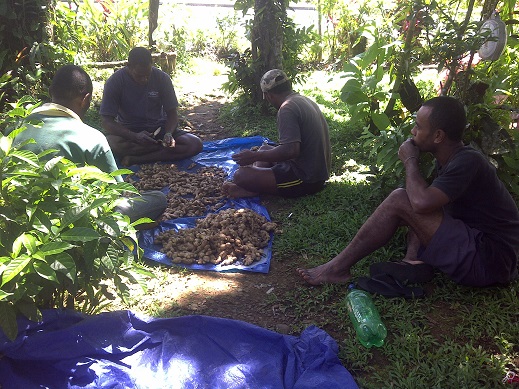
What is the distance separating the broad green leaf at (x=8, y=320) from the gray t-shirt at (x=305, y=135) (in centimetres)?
281

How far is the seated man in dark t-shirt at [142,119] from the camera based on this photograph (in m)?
5.37

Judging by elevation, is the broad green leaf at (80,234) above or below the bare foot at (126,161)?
above

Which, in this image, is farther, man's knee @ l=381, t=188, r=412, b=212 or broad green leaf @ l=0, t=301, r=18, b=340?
man's knee @ l=381, t=188, r=412, b=212

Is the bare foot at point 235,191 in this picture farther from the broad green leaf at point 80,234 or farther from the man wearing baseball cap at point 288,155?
the broad green leaf at point 80,234

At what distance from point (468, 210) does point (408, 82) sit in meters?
2.06

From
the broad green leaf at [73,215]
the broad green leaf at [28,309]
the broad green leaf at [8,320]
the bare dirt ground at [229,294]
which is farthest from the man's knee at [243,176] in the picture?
the broad green leaf at [8,320]

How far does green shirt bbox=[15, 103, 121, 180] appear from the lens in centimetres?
285

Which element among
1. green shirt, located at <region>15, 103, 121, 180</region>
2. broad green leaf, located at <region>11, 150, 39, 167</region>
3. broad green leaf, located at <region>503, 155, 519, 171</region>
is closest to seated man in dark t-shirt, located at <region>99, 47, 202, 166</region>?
green shirt, located at <region>15, 103, 121, 180</region>

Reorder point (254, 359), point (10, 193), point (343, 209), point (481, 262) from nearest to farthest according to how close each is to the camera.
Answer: point (10, 193) < point (254, 359) < point (481, 262) < point (343, 209)

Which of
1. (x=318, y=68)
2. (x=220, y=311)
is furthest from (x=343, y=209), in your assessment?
(x=318, y=68)

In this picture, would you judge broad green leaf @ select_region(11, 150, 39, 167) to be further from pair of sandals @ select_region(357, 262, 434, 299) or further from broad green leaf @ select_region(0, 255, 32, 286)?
pair of sandals @ select_region(357, 262, 434, 299)

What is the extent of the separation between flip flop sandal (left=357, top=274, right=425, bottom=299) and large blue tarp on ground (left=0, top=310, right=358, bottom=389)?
59 centimetres

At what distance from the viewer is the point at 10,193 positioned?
84.0 inches

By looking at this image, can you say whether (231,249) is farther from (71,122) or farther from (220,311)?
(71,122)
